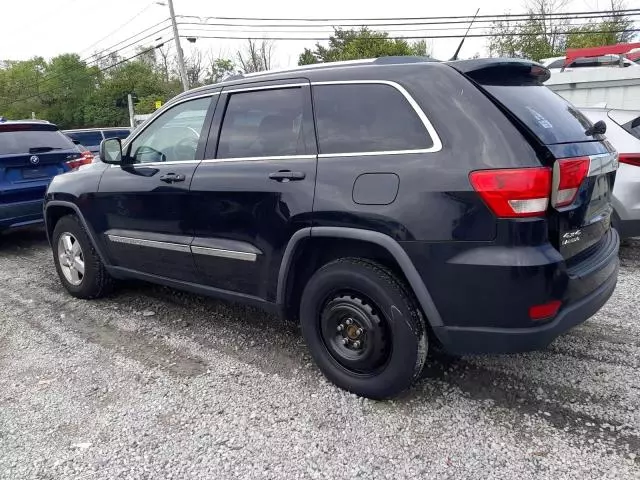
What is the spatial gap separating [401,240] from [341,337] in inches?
30.0

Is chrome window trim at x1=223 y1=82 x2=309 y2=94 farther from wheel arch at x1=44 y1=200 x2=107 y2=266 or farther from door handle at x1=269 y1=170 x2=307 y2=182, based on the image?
wheel arch at x1=44 y1=200 x2=107 y2=266

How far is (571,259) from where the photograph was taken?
252 cm

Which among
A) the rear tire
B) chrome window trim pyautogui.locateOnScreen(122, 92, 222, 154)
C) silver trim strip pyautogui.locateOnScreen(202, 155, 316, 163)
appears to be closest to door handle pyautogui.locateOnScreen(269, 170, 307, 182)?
silver trim strip pyautogui.locateOnScreen(202, 155, 316, 163)

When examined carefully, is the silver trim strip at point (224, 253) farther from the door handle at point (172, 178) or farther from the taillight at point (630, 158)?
the taillight at point (630, 158)

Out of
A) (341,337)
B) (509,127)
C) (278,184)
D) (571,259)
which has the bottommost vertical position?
(341,337)

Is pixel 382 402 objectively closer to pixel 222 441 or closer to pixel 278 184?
pixel 222 441

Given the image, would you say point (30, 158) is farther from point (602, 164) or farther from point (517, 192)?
point (602, 164)

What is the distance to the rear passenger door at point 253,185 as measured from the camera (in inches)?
117

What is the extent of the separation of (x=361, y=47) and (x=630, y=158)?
34469mm

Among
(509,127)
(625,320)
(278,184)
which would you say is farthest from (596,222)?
(278,184)

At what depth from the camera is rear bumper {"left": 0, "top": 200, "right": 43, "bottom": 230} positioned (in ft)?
20.7

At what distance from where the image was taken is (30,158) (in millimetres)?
6559

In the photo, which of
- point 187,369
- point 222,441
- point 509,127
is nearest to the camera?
point 509,127

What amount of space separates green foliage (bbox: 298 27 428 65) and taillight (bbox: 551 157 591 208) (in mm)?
31245
